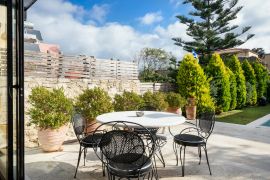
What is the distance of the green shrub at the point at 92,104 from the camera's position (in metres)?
4.86

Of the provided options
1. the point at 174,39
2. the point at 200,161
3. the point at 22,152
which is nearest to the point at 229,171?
the point at 200,161

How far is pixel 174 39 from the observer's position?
41.8 feet

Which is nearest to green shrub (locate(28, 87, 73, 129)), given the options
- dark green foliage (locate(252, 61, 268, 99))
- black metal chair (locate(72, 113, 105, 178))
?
black metal chair (locate(72, 113, 105, 178))

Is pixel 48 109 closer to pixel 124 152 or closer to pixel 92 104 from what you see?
pixel 92 104

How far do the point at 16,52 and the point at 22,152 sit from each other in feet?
3.43

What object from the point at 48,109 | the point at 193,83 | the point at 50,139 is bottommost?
the point at 50,139

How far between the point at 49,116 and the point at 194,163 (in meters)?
2.61

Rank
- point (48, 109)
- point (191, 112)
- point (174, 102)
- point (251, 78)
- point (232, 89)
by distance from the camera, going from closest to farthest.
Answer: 1. point (48, 109)
2. point (174, 102)
3. point (191, 112)
4. point (232, 89)
5. point (251, 78)

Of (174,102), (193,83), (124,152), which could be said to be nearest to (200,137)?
(124,152)

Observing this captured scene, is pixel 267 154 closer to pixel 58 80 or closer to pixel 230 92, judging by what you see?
pixel 58 80

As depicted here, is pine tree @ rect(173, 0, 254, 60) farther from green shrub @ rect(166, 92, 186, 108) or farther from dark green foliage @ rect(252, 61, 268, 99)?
green shrub @ rect(166, 92, 186, 108)

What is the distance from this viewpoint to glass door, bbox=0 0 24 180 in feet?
7.53

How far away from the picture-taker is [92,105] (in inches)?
193

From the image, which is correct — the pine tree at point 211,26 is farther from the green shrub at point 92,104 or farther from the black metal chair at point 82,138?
the black metal chair at point 82,138
